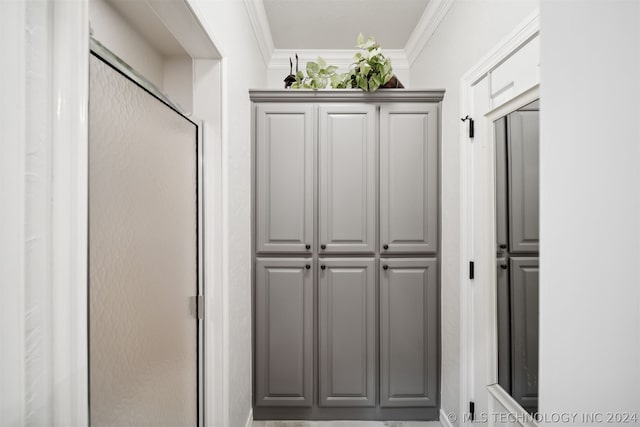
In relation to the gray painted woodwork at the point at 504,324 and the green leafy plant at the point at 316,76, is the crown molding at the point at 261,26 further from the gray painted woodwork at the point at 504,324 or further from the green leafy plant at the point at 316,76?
the gray painted woodwork at the point at 504,324

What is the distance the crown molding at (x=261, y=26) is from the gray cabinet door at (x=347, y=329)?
5.17 feet

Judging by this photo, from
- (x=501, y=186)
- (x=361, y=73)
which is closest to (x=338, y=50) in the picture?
(x=361, y=73)

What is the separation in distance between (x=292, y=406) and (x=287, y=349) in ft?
1.21

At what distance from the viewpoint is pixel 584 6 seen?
1.07ft

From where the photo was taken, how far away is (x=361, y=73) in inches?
75.8

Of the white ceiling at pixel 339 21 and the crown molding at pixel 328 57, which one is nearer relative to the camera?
the white ceiling at pixel 339 21

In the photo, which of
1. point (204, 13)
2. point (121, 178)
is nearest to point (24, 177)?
point (121, 178)

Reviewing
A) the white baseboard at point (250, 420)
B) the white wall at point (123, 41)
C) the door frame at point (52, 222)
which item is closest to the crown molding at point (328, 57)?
the white wall at point (123, 41)

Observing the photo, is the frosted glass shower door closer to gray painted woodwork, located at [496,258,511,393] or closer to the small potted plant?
the small potted plant

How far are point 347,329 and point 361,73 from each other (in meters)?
1.63

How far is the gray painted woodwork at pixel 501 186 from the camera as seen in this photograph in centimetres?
134

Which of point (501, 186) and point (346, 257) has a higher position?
point (501, 186)

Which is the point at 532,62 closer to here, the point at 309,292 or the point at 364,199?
the point at 364,199

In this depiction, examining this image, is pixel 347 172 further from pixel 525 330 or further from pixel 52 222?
pixel 52 222
